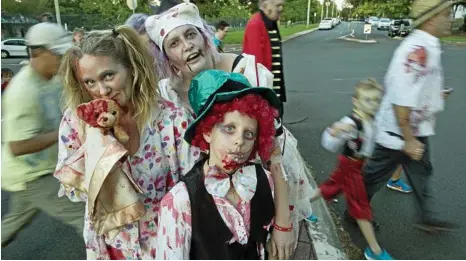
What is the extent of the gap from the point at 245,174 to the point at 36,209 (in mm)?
1778

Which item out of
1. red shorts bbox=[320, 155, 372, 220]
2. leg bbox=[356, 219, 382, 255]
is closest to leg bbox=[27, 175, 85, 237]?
red shorts bbox=[320, 155, 372, 220]

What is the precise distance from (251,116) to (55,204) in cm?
174

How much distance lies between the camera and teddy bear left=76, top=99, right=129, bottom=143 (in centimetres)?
137

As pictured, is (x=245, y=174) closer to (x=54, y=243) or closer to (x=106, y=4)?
(x=54, y=243)

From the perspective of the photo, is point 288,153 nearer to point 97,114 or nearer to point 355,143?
point 355,143

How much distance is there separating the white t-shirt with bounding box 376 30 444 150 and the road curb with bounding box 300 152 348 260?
0.86 meters

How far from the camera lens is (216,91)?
1.40 meters

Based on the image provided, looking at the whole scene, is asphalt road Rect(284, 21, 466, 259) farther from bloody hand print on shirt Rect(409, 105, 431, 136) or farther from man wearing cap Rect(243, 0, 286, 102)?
man wearing cap Rect(243, 0, 286, 102)

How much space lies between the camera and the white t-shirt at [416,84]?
2518 mm

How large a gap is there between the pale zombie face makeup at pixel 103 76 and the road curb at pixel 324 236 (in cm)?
202

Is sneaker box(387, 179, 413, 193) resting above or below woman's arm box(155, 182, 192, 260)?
below

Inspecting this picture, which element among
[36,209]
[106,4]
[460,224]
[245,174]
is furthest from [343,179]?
[106,4]

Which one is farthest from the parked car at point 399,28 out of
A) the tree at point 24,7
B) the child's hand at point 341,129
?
the child's hand at point 341,129

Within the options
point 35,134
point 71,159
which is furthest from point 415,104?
point 35,134
